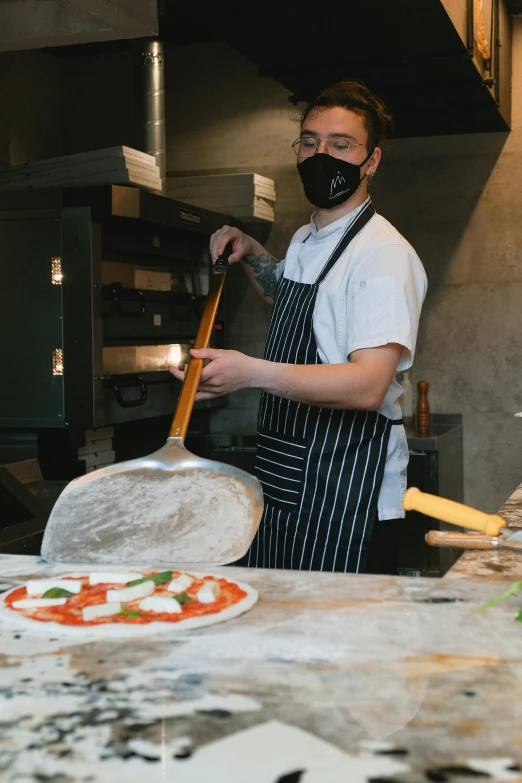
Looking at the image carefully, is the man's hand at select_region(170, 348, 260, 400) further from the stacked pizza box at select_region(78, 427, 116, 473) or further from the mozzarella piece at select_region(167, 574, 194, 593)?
the stacked pizza box at select_region(78, 427, 116, 473)

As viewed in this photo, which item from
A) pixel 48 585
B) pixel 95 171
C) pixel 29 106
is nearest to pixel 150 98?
pixel 29 106

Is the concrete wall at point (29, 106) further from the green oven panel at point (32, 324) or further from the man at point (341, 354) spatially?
the man at point (341, 354)

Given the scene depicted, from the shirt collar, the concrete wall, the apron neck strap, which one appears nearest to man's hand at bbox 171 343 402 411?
the apron neck strap

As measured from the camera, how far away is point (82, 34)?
1.96 meters

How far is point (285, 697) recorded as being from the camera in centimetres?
96

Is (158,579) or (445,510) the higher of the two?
(445,510)

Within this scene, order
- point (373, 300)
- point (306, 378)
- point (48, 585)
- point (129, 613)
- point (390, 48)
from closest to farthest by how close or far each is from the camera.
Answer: point (129, 613) → point (48, 585) → point (306, 378) → point (373, 300) → point (390, 48)

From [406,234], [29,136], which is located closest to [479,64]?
[406,234]

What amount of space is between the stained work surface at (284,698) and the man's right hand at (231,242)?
1277 mm

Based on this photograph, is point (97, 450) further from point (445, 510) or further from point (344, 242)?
point (445, 510)

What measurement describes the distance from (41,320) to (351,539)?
1.75m

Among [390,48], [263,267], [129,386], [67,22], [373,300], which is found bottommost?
[129,386]

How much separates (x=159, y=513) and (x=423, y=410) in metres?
2.53

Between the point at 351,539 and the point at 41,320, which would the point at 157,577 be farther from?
the point at 41,320
